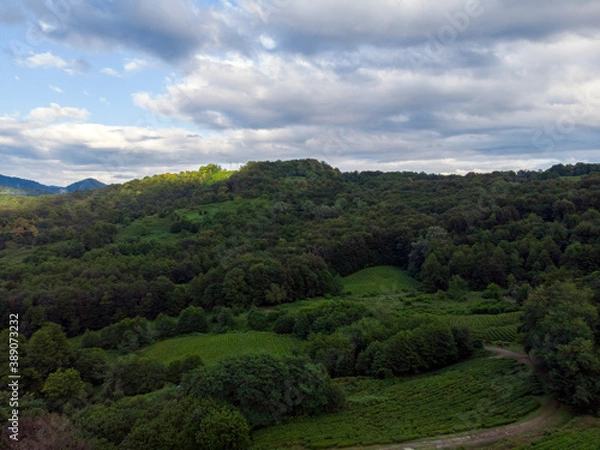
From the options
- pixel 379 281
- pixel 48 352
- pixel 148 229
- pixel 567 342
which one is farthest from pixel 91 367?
pixel 148 229

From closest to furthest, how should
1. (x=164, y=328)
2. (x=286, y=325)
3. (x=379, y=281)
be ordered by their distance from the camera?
(x=286, y=325), (x=164, y=328), (x=379, y=281)

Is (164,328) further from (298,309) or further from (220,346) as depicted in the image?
(298,309)

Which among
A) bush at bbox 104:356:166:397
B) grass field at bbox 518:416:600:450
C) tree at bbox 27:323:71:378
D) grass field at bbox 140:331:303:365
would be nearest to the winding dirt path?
grass field at bbox 518:416:600:450

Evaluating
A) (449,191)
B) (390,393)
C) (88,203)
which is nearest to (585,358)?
(390,393)

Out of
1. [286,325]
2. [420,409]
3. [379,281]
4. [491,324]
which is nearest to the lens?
[420,409]

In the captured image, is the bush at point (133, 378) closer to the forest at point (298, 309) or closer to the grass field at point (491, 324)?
the forest at point (298, 309)

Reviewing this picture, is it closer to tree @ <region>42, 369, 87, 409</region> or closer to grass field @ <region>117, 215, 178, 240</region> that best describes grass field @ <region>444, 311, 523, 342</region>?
tree @ <region>42, 369, 87, 409</region>
